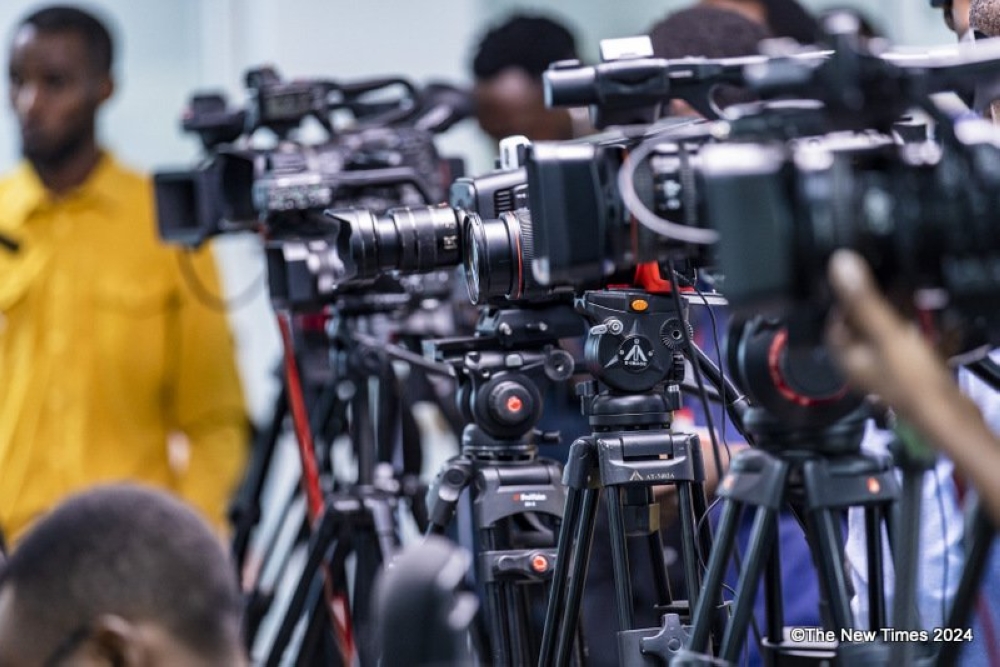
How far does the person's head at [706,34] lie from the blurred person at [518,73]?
0.90 m

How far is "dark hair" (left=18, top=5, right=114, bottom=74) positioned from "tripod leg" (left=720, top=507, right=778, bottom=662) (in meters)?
2.74

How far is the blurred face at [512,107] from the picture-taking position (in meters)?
3.74

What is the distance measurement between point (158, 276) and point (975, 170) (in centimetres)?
265

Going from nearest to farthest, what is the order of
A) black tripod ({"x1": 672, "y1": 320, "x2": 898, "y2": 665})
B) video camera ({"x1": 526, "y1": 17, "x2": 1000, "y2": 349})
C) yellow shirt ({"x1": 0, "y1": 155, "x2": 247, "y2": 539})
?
video camera ({"x1": 526, "y1": 17, "x2": 1000, "y2": 349}) < black tripod ({"x1": 672, "y1": 320, "x2": 898, "y2": 665}) < yellow shirt ({"x1": 0, "y1": 155, "x2": 247, "y2": 539})

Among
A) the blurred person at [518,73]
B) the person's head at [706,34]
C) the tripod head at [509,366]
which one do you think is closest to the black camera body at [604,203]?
the tripod head at [509,366]

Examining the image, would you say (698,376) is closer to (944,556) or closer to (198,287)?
(944,556)

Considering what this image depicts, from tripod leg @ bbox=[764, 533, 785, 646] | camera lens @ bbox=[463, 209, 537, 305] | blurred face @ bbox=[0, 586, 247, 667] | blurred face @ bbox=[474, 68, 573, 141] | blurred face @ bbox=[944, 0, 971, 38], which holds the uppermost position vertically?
blurred face @ bbox=[944, 0, 971, 38]

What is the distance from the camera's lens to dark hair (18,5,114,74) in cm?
381

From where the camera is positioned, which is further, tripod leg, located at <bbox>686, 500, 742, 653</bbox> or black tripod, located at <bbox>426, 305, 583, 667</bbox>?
black tripod, located at <bbox>426, 305, 583, 667</bbox>

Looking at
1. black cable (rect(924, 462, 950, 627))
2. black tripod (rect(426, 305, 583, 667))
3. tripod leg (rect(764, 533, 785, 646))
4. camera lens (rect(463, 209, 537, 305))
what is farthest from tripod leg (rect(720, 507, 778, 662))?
black tripod (rect(426, 305, 583, 667))

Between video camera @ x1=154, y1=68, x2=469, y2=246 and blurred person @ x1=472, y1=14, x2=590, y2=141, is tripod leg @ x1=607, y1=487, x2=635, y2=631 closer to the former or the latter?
video camera @ x1=154, y1=68, x2=469, y2=246

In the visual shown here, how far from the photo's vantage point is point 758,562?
1.49 metres

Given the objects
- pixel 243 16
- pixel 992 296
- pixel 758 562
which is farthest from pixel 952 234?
pixel 243 16

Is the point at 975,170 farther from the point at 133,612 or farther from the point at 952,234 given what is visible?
the point at 133,612
